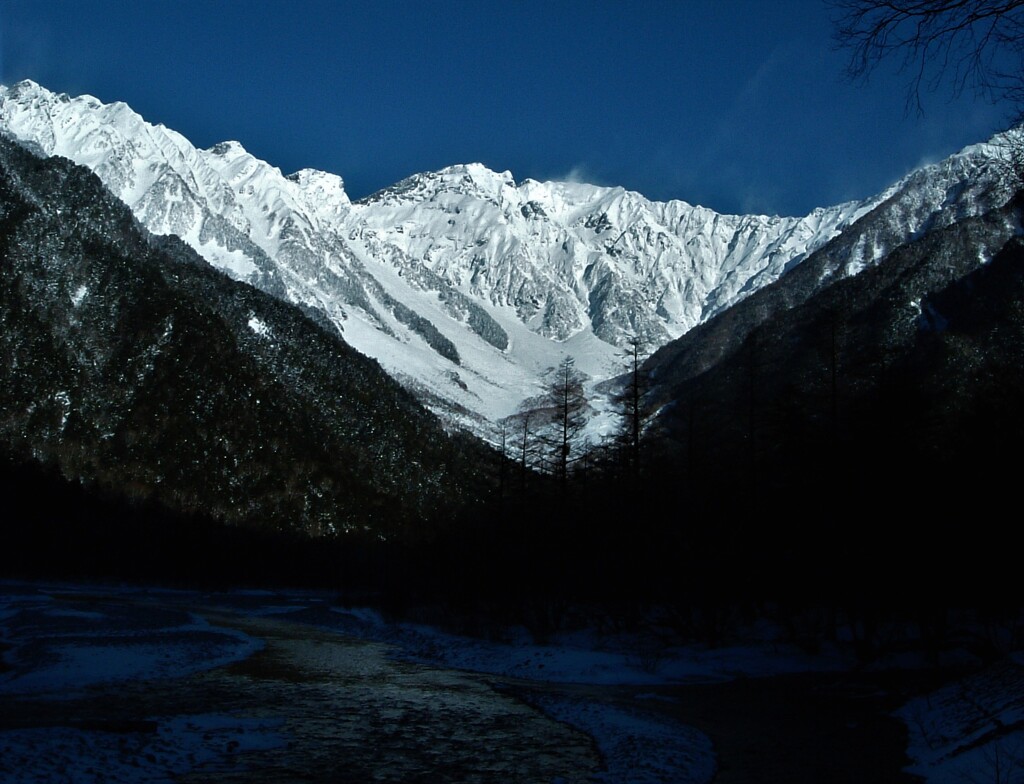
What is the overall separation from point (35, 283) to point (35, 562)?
98971mm

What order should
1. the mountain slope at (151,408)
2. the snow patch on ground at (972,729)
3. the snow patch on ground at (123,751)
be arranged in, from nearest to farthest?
1. the snow patch on ground at (123,751)
2. the snow patch on ground at (972,729)
3. the mountain slope at (151,408)

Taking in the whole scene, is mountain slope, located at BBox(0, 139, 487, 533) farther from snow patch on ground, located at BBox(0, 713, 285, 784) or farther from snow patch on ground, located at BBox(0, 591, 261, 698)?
snow patch on ground, located at BBox(0, 713, 285, 784)

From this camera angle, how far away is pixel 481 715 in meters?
19.8

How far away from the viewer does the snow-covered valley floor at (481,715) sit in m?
13.8

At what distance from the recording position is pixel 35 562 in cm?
10575

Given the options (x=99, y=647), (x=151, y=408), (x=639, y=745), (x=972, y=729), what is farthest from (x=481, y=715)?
(x=151, y=408)

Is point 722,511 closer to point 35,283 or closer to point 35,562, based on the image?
point 35,562

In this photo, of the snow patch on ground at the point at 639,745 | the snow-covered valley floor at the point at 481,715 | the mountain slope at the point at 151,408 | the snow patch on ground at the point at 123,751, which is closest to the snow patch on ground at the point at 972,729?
the snow-covered valley floor at the point at 481,715

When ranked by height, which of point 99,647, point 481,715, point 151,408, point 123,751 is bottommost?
point 123,751

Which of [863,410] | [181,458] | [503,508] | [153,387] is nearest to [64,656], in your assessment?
[503,508]

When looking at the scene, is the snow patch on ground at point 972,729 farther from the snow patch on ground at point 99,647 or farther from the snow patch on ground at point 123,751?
the snow patch on ground at point 99,647

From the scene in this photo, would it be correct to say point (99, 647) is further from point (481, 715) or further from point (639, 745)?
point (639, 745)

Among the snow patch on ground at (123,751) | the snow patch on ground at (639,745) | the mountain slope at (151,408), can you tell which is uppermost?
the mountain slope at (151,408)

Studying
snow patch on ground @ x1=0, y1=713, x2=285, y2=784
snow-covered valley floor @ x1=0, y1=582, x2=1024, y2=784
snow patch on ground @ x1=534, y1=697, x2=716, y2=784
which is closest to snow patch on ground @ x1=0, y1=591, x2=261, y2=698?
snow-covered valley floor @ x1=0, y1=582, x2=1024, y2=784
